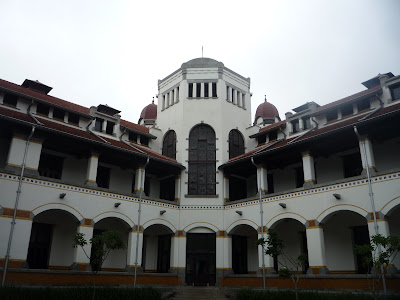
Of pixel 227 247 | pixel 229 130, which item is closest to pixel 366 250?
pixel 227 247

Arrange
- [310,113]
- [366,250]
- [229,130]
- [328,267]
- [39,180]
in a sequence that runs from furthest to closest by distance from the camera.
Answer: [229,130]
[310,113]
[328,267]
[39,180]
[366,250]

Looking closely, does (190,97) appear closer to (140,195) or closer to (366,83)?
(140,195)

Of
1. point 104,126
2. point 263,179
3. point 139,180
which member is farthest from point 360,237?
point 104,126

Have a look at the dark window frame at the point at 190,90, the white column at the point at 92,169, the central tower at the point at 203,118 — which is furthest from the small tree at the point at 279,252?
the dark window frame at the point at 190,90

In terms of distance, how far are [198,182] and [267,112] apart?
48.2ft

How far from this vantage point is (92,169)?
71.4ft

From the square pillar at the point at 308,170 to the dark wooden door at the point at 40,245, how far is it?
15.0 m

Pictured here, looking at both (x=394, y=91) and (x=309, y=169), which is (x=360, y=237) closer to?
(x=309, y=169)

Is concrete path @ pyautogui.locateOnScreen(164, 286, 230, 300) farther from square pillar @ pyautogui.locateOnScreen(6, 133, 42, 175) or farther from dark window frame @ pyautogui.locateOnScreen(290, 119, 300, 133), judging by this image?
dark window frame @ pyautogui.locateOnScreen(290, 119, 300, 133)

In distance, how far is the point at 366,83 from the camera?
24141 mm

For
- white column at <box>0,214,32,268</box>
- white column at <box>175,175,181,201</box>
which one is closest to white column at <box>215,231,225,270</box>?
white column at <box>175,175,181,201</box>

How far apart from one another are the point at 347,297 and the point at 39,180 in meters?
15.5

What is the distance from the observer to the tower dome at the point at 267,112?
37.2 m

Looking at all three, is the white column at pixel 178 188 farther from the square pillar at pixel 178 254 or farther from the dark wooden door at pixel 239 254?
the dark wooden door at pixel 239 254
